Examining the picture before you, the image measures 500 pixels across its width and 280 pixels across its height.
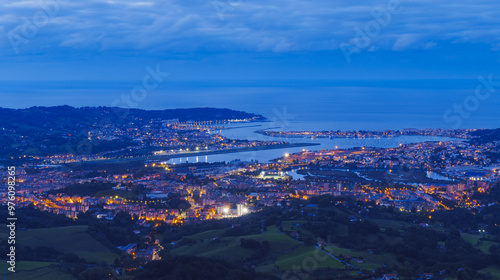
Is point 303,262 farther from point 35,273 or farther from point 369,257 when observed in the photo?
point 35,273

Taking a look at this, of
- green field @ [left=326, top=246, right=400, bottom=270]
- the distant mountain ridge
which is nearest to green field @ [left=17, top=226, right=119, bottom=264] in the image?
green field @ [left=326, top=246, right=400, bottom=270]

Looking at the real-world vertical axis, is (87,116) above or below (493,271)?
above

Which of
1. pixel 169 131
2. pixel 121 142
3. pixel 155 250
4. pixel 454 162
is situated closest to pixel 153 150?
pixel 121 142

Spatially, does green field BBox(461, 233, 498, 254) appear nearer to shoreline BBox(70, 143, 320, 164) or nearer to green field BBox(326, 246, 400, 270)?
green field BBox(326, 246, 400, 270)

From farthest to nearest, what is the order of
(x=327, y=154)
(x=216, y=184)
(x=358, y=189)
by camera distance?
1. (x=327, y=154)
2. (x=216, y=184)
3. (x=358, y=189)

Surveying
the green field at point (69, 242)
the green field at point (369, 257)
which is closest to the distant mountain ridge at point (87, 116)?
the green field at point (69, 242)

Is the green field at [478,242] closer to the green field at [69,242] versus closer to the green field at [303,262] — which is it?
the green field at [303,262]

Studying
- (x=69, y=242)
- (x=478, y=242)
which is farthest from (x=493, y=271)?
(x=69, y=242)

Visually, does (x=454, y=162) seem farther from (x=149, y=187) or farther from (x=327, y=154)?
(x=149, y=187)
